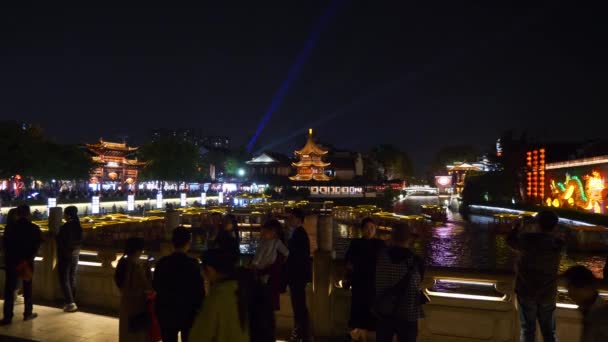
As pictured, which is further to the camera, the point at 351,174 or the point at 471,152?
the point at 471,152

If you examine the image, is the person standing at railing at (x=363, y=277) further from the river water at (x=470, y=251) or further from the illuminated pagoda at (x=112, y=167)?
the illuminated pagoda at (x=112, y=167)

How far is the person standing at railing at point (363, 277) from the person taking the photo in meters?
5.00

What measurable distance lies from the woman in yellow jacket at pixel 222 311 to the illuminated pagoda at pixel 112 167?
257ft

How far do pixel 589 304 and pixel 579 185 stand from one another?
3320cm

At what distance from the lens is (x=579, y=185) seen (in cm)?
3145

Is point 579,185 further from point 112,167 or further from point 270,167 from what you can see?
point 112,167

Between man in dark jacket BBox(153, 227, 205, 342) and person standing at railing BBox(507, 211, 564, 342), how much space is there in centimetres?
343

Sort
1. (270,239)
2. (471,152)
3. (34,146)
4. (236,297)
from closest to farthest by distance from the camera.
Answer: (236,297) < (270,239) < (34,146) < (471,152)

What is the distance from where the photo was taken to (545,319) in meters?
4.71

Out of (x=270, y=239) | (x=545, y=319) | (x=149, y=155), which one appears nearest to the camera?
(x=545, y=319)

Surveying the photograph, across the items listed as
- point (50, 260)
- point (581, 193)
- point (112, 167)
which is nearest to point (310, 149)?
point (581, 193)

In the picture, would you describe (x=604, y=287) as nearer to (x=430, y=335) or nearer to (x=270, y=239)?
(x=430, y=335)

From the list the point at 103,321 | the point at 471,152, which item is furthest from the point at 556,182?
the point at 471,152

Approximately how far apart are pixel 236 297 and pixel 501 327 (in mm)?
4166
